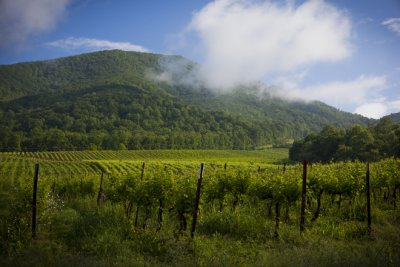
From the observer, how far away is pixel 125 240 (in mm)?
8625

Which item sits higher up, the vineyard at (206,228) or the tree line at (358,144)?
the tree line at (358,144)

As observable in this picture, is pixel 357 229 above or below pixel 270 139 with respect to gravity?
below

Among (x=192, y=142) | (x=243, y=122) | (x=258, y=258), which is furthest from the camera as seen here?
(x=243, y=122)

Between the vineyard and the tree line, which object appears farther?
the tree line

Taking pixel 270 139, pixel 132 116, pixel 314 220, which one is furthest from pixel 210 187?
pixel 132 116

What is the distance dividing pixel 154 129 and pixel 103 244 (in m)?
177

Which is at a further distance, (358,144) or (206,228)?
(358,144)

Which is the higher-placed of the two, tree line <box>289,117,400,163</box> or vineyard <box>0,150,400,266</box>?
tree line <box>289,117,400,163</box>

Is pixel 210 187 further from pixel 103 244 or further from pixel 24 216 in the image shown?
pixel 24 216

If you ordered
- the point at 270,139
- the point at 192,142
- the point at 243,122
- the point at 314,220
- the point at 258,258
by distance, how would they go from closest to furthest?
the point at 258,258 < the point at 314,220 < the point at 192,142 < the point at 270,139 < the point at 243,122

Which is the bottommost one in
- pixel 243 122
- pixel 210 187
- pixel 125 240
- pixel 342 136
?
pixel 125 240

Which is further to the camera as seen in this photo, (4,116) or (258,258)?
(4,116)

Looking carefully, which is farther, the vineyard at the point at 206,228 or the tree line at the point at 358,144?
the tree line at the point at 358,144

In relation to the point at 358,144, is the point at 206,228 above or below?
below
